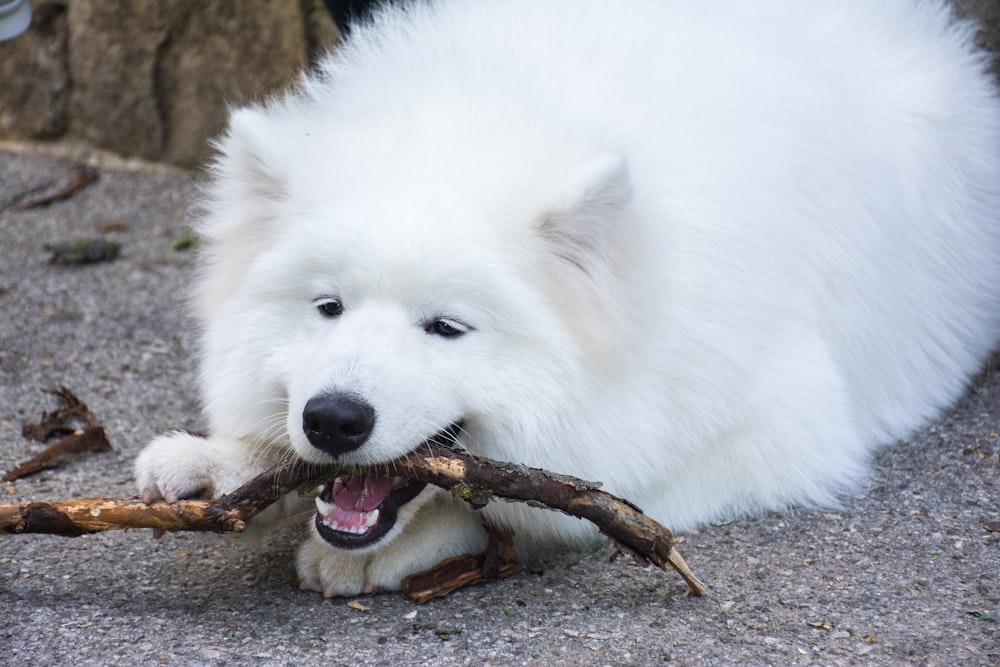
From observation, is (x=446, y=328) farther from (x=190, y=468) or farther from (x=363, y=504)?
(x=190, y=468)

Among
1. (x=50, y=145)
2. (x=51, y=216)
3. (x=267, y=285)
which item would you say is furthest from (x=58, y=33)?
(x=267, y=285)

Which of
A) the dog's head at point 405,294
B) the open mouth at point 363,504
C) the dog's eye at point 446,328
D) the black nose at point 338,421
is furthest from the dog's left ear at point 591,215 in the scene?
the black nose at point 338,421

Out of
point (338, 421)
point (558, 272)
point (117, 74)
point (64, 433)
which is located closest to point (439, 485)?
point (338, 421)

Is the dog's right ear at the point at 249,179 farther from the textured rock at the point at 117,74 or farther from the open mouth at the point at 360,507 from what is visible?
the textured rock at the point at 117,74

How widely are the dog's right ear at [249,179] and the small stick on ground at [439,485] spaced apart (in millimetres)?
735

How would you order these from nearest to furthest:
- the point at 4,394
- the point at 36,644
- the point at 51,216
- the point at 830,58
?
the point at 36,644 < the point at 830,58 < the point at 4,394 < the point at 51,216

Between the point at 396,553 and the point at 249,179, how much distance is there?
1.12 metres

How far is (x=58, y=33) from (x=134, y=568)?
487cm

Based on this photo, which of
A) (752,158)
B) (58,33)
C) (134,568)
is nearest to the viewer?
(134,568)

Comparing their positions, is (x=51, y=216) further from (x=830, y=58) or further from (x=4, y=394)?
(x=830, y=58)

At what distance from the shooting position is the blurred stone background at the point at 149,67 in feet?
21.3

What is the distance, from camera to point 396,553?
123 inches

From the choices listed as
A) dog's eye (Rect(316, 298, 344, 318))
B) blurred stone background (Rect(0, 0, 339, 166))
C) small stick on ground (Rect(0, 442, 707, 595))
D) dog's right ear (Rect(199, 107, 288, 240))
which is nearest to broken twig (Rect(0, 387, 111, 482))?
small stick on ground (Rect(0, 442, 707, 595))

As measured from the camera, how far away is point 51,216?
6.51 m
